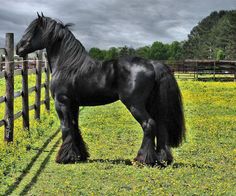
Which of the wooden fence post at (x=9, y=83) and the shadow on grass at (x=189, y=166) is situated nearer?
the shadow on grass at (x=189, y=166)

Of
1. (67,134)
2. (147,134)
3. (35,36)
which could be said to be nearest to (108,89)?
(147,134)

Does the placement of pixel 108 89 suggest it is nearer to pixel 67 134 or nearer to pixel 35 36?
pixel 67 134

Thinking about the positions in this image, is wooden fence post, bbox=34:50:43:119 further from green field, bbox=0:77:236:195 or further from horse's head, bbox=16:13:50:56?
horse's head, bbox=16:13:50:56

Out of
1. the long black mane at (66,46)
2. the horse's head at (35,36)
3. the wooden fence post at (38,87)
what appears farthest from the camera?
the wooden fence post at (38,87)

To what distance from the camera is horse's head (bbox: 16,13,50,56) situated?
29.5 feet

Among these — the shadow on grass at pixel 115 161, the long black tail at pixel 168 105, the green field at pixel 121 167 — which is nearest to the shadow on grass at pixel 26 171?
the green field at pixel 121 167

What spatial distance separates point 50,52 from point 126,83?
1747 mm

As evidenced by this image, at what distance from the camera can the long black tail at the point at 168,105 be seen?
834cm

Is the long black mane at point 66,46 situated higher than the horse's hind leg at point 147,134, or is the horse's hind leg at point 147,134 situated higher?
the long black mane at point 66,46

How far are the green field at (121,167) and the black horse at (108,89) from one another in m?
0.42

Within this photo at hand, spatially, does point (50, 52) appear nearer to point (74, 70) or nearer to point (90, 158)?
point (74, 70)

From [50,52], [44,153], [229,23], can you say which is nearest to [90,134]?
[44,153]

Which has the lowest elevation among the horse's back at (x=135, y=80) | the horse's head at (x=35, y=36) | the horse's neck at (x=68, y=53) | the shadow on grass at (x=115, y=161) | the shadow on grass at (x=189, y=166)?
the shadow on grass at (x=115, y=161)

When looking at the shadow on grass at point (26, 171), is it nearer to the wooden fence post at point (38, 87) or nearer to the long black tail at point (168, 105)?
the long black tail at point (168, 105)
